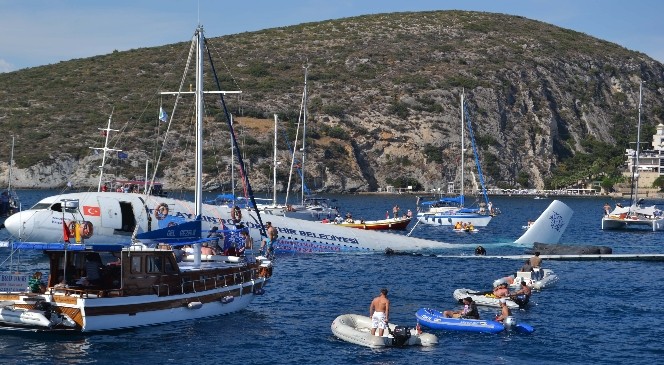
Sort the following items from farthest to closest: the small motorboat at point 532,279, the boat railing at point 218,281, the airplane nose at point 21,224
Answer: the airplane nose at point 21,224
the small motorboat at point 532,279
the boat railing at point 218,281

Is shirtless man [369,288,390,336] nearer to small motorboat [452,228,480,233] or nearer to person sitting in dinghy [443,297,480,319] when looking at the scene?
person sitting in dinghy [443,297,480,319]

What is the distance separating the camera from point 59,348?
29.8 metres

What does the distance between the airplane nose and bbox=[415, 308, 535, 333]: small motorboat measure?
2438 cm

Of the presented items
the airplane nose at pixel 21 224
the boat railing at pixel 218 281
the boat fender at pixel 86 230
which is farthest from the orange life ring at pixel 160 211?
the boat fender at pixel 86 230

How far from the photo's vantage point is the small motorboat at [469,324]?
33.2 meters

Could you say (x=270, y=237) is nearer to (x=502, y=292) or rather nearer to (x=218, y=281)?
(x=218, y=281)

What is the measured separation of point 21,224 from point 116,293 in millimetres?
20863

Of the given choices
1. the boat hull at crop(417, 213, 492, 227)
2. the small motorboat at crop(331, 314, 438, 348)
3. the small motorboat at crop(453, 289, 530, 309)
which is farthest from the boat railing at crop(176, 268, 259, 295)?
the boat hull at crop(417, 213, 492, 227)

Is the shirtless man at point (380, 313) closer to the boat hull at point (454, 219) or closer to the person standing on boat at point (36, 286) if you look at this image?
the person standing on boat at point (36, 286)

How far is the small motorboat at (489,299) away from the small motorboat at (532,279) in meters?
3.39

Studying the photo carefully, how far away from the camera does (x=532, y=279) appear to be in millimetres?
45000

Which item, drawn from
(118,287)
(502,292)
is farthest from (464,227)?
(118,287)

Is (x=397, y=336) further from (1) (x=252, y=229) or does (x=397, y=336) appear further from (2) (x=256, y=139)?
(2) (x=256, y=139)

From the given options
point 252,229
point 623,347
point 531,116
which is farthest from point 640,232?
point 531,116
